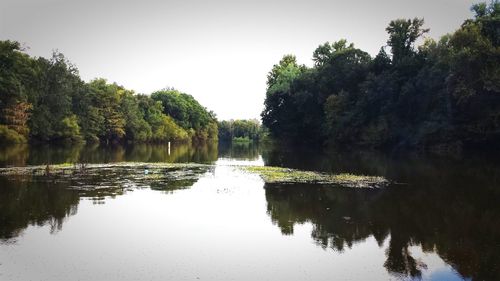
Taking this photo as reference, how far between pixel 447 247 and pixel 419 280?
3795 mm

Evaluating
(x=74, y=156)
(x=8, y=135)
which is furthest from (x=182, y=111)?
(x=74, y=156)

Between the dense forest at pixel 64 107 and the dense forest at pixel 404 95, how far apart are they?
131 ft

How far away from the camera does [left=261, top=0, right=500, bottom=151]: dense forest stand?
56.4 m

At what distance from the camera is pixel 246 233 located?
17.3m

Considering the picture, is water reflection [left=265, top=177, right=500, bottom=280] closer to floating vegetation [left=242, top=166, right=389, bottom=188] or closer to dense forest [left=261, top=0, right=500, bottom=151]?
floating vegetation [left=242, top=166, right=389, bottom=188]

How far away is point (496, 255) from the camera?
1420 cm

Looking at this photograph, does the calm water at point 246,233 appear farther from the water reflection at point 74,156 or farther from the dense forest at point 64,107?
the dense forest at point 64,107

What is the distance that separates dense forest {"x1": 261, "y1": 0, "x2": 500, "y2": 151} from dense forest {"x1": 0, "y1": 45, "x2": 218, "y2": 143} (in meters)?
40.1

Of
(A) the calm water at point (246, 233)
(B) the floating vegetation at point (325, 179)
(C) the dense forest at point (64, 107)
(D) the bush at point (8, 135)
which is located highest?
(C) the dense forest at point (64, 107)

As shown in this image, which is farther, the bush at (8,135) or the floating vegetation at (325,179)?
the bush at (8,135)

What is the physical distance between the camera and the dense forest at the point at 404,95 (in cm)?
5641

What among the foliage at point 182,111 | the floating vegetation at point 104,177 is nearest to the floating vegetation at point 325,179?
the floating vegetation at point 104,177

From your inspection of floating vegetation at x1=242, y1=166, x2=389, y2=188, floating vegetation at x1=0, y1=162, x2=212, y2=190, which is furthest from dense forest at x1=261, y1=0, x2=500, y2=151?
floating vegetation at x1=0, y1=162, x2=212, y2=190

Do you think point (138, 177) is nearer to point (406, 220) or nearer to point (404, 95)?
point (406, 220)
